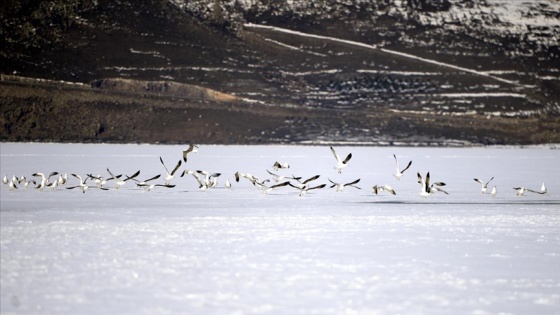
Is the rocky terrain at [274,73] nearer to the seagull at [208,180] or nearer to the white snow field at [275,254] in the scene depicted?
the seagull at [208,180]

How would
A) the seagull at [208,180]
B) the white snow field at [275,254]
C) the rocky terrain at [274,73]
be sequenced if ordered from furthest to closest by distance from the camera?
the rocky terrain at [274,73] → the seagull at [208,180] → the white snow field at [275,254]

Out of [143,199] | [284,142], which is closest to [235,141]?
[284,142]

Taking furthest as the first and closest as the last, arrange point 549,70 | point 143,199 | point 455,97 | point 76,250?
point 549,70, point 455,97, point 143,199, point 76,250

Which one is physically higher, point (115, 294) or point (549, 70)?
point (549, 70)

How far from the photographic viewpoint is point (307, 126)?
137 metres

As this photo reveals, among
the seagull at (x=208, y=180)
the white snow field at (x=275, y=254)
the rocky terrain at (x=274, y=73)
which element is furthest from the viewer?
the rocky terrain at (x=274, y=73)

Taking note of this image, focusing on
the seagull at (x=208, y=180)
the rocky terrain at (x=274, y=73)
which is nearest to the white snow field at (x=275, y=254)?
the seagull at (x=208, y=180)

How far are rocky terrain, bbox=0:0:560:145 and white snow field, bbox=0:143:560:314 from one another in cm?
9746

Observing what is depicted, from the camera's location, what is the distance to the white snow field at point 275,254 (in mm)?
17375

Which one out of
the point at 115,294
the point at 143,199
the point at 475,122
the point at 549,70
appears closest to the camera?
the point at 115,294

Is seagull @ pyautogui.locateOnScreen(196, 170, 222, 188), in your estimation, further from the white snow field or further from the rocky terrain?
the rocky terrain

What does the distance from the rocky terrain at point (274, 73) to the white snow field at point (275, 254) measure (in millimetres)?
97463

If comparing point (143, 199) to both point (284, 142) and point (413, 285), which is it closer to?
point (413, 285)

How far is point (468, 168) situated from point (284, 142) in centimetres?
6734
